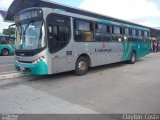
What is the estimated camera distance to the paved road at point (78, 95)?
5223 mm

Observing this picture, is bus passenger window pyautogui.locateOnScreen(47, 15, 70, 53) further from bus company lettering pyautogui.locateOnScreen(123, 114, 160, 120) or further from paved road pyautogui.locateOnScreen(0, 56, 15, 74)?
bus company lettering pyautogui.locateOnScreen(123, 114, 160, 120)

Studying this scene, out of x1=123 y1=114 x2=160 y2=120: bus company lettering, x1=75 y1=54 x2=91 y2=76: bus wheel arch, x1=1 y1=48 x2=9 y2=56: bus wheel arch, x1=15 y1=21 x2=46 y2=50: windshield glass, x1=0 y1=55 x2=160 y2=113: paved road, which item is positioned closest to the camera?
x1=123 y1=114 x2=160 y2=120: bus company lettering

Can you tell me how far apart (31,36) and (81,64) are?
280cm

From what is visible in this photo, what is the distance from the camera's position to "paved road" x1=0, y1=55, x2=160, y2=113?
5.22 metres

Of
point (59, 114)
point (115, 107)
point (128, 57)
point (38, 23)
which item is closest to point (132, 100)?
point (115, 107)

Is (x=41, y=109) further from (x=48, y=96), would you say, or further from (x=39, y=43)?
(x=39, y=43)

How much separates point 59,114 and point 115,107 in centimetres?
152

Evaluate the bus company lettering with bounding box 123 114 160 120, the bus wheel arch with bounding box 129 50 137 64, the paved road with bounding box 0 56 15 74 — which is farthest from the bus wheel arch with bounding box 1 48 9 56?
the bus company lettering with bounding box 123 114 160 120

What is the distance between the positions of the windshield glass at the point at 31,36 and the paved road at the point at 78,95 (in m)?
1.49

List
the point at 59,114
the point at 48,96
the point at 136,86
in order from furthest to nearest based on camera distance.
A: 1. the point at 136,86
2. the point at 48,96
3. the point at 59,114

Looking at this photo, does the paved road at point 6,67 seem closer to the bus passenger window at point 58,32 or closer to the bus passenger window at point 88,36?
the bus passenger window at point 58,32

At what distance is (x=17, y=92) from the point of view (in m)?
6.79

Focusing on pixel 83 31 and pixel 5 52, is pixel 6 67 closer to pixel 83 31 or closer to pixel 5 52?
pixel 83 31

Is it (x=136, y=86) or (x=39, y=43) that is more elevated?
(x=39, y=43)
